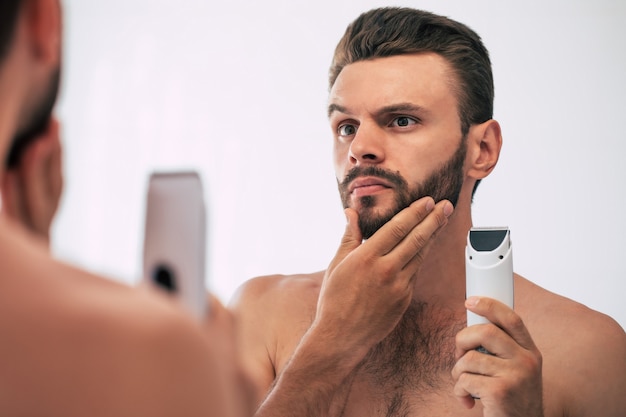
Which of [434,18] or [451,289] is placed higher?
[434,18]

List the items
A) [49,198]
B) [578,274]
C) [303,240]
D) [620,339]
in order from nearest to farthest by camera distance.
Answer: [49,198], [620,339], [578,274], [303,240]

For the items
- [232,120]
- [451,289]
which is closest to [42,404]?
[451,289]

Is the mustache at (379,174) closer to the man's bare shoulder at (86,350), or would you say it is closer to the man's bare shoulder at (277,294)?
the man's bare shoulder at (277,294)

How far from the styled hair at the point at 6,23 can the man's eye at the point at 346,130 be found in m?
1.40

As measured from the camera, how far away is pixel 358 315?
58.3 inches

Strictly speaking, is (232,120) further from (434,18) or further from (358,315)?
(358,315)

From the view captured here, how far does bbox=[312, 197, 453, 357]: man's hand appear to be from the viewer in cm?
148

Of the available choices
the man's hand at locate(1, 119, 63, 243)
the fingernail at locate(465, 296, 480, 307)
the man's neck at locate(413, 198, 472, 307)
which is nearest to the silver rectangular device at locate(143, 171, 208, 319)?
the man's hand at locate(1, 119, 63, 243)

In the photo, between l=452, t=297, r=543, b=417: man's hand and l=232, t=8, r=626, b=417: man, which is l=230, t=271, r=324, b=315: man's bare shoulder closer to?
l=232, t=8, r=626, b=417: man

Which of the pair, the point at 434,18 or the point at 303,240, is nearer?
the point at 434,18

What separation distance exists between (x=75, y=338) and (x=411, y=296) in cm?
126

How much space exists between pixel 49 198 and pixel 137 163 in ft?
9.78

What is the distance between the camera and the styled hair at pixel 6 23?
405 mm

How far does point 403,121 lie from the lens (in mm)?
1730
